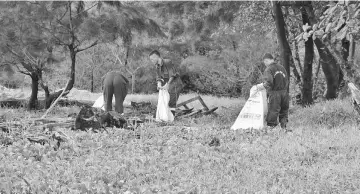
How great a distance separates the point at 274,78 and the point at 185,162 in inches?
167

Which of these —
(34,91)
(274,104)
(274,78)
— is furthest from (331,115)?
(34,91)

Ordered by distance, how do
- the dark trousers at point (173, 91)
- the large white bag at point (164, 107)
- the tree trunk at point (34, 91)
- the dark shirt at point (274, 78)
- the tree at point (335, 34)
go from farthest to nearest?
1. the tree trunk at point (34, 91)
2. the dark trousers at point (173, 91)
3. the large white bag at point (164, 107)
4. the dark shirt at point (274, 78)
5. the tree at point (335, 34)

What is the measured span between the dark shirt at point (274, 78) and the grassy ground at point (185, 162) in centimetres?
136

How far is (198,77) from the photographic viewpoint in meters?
28.2

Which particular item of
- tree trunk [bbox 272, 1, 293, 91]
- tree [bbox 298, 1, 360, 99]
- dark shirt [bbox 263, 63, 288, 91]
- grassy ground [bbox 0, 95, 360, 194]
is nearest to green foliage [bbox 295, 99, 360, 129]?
tree [bbox 298, 1, 360, 99]

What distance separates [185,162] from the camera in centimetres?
592

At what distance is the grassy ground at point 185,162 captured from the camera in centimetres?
464

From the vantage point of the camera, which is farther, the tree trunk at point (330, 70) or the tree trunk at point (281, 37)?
the tree trunk at point (330, 70)

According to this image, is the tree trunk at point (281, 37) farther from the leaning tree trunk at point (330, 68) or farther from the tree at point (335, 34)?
the leaning tree trunk at point (330, 68)

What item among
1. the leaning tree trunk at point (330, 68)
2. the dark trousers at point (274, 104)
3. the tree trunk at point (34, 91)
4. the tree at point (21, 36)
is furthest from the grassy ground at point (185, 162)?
the tree trunk at point (34, 91)

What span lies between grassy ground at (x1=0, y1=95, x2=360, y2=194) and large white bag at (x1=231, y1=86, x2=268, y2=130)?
112cm

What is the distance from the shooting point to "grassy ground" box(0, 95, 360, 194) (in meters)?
4.64

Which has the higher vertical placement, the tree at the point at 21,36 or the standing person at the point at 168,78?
the tree at the point at 21,36

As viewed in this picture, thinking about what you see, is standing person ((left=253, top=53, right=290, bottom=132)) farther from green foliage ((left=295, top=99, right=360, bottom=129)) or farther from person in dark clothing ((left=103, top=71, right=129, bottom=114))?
person in dark clothing ((left=103, top=71, right=129, bottom=114))
